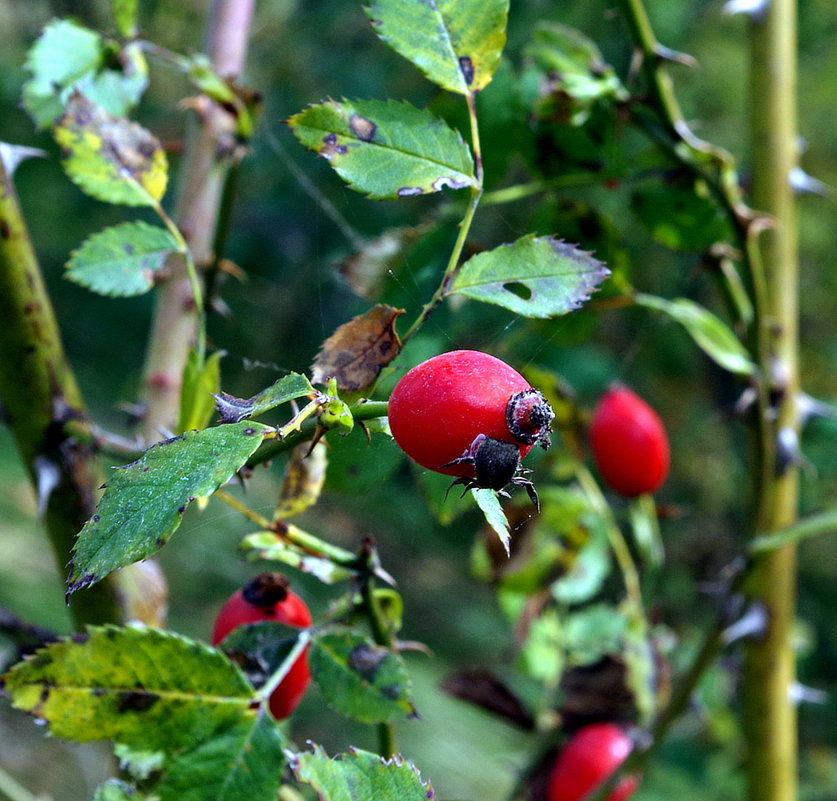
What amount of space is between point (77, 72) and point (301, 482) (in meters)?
0.46

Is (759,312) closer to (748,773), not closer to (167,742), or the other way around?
(748,773)

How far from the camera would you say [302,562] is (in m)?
0.55

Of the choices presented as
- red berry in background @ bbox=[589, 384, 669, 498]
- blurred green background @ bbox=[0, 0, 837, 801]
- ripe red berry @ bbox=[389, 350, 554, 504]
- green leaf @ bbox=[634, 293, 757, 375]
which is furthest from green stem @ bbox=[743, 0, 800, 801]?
blurred green background @ bbox=[0, 0, 837, 801]

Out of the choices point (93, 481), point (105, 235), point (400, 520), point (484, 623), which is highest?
point (105, 235)

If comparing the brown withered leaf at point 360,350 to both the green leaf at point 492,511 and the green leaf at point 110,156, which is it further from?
the green leaf at point 110,156

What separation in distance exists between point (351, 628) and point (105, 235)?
342 mm

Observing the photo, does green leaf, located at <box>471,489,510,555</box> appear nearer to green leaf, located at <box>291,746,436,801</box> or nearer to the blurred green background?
green leaf, located at <box>291,746,436,801</box>

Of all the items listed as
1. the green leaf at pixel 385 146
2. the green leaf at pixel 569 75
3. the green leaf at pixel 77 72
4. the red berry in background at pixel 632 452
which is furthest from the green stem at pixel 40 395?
the red berry in background at pixel 632 452

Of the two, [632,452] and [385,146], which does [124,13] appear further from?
[632,452]

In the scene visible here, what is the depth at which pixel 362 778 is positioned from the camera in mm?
410

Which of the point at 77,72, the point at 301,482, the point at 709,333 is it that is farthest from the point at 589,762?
the point at 77,72

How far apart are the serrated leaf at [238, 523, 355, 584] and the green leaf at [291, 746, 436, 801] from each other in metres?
0.13

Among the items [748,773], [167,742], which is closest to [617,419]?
[748,773]

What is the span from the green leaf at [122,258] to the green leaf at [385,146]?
227 mm
